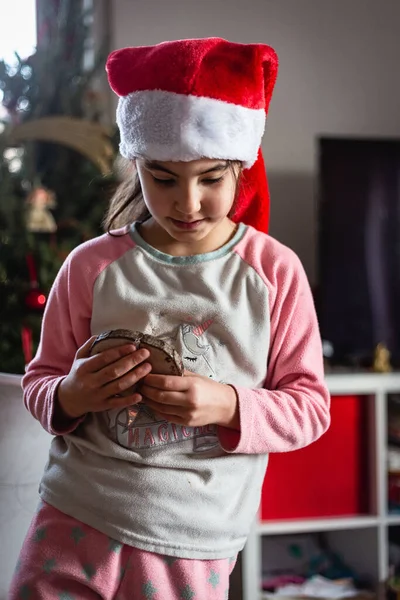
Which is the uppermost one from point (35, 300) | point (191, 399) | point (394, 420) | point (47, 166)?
point (191, 399)

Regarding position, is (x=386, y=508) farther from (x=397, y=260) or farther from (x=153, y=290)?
(x=153, y=290)

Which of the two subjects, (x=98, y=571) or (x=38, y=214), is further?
(x=38, y=214)

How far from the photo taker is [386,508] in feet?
7.73

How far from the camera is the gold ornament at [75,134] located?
2182 mm

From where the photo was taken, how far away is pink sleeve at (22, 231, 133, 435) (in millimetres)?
967

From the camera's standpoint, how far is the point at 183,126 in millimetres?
881

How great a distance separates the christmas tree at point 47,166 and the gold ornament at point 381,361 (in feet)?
3.18

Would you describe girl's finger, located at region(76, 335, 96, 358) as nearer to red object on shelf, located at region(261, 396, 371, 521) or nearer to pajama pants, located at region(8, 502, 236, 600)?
pajama pants, located at region(8, 502, 236, 600)

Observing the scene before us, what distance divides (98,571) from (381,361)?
67.2 inches

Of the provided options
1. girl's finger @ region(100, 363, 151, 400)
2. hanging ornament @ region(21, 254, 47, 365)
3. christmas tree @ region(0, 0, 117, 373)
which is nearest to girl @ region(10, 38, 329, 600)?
girl's finger @ region(100, 363, 151, 400)

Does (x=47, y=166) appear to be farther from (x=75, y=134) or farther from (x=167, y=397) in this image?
(x=167, y=397)

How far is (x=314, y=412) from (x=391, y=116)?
2.24 m

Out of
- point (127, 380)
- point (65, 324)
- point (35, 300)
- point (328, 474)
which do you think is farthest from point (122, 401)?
point (328, 474)

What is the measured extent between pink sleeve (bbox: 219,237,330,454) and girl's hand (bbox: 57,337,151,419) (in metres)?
0.13
